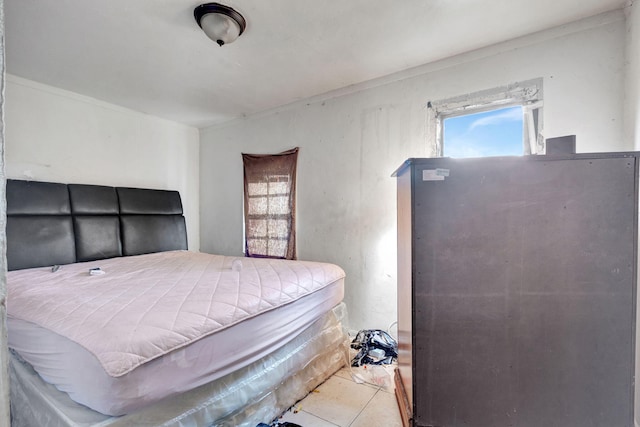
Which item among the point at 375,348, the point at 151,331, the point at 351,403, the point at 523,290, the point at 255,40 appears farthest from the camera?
the point at 375,348

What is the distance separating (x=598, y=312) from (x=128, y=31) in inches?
119

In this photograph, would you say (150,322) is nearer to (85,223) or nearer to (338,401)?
(338,401)

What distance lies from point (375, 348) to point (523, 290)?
145 centimetres

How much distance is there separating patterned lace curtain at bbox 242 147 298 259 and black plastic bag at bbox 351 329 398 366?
3.69ft

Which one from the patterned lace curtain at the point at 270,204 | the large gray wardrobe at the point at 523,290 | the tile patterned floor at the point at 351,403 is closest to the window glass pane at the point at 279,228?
the patterned lace curtain at the point at 270,204

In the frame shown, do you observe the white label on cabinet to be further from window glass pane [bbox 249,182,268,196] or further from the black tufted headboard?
the black tufted headboard

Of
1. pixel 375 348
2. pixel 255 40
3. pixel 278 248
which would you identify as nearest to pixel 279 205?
pixel 278 248

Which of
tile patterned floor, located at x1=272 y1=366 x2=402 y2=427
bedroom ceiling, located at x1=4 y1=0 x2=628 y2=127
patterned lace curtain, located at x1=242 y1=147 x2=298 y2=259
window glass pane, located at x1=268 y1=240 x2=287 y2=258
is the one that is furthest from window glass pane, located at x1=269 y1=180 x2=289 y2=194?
tile patterned floor, located at x1=272 y1=366 x2=402 y2=427

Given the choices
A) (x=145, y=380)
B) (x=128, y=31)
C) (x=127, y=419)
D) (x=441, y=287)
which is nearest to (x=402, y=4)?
(x=441, y=287)

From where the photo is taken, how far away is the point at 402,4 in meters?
1.66

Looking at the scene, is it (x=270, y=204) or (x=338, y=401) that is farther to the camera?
(x=270, y=204)

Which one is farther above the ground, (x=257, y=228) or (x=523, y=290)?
(x=257, y=228)

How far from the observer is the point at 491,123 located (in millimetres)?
2191

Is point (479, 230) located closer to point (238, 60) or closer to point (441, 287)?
point (441, 287)
